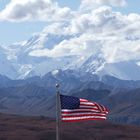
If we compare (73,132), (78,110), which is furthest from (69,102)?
(73,132)

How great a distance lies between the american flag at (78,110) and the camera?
34156 millimetres

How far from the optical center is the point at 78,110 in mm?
35188

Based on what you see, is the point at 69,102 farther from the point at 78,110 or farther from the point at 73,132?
the point at 73,132

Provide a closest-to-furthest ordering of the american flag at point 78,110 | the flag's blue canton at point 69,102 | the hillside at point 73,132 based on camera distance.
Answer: the flag's blue canton at point 69,102 < the american flag at point 78,110 < the hillside at point 73,132

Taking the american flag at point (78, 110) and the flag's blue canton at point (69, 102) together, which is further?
the american flag at point (78, 110)

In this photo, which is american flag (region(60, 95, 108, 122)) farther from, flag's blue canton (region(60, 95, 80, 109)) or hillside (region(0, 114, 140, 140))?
hillside (region(0, 114, 140, 140))

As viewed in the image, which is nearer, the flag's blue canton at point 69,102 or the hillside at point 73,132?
the flag's blue canton at point 69,102

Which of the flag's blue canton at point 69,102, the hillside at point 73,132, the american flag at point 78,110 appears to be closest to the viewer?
the flag's blue canton at point 69,102

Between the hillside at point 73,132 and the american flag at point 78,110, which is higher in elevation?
the hillside at point 73,132

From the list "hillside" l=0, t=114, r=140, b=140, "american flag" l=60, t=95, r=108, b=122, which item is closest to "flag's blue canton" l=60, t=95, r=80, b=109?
"american flag" l=60, t=95, r=108, b=122

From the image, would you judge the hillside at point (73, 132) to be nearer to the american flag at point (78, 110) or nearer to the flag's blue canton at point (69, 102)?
the american flag at point (78, 110)

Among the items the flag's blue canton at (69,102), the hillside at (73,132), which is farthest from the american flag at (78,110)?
the hillside at (73,132)

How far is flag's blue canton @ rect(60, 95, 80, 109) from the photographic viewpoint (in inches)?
1340

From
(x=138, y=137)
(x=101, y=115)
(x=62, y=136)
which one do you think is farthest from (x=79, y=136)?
(x=101, y=115)
